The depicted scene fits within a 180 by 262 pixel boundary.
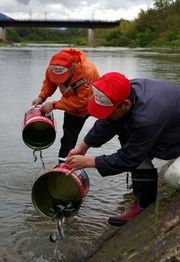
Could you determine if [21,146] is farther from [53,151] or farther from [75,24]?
[75,24]

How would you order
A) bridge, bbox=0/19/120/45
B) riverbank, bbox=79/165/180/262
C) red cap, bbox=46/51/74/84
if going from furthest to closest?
bridge, bbox=0/19/120/45, red cap, bbox=46/51/74/84, riverbank, bbox=79/165/180/262

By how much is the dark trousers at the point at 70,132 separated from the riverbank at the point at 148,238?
1.38 m

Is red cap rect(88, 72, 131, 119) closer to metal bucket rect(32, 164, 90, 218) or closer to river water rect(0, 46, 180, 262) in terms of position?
metal bucket rect(32, 164, 90, 218)

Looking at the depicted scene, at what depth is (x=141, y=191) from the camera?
404 cm

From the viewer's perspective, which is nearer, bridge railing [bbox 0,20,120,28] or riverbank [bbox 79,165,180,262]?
riverbank [bbox 79,165,180,262]

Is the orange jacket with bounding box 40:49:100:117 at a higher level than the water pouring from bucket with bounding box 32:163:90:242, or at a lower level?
higher

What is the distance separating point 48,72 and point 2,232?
1.72 metres

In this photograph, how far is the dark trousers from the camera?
541 cm

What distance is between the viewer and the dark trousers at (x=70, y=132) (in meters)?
5.41

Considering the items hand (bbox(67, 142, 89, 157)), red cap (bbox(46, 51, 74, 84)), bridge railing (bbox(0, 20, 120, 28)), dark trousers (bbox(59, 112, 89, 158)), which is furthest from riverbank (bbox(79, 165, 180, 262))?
bridge railing (bbox(0, 20, 120, 28))

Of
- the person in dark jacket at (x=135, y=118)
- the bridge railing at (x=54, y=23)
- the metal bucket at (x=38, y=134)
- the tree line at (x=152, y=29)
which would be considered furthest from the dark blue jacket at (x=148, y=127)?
the bridge railing at (x=54, y=23)

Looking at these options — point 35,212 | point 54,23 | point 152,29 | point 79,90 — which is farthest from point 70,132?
point 54,23

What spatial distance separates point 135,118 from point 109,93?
27cm

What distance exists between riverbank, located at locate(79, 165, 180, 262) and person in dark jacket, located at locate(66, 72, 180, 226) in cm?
36
